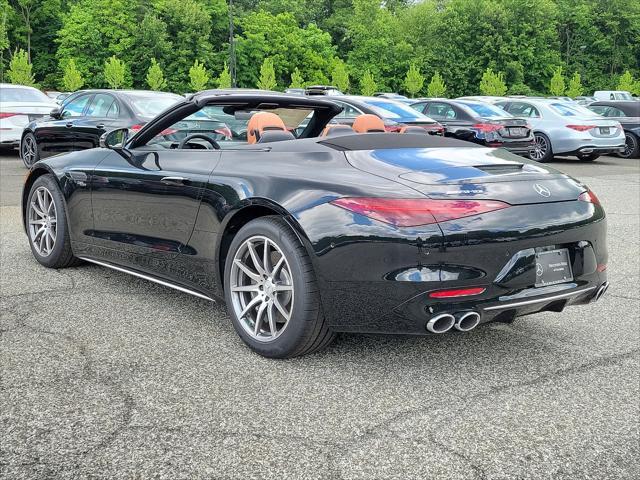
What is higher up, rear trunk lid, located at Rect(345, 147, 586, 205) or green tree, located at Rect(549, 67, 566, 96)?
rear trunk lid, located at Rect(345, 147, 586, 205)

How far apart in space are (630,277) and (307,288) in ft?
11.0

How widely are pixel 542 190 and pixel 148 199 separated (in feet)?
7.60

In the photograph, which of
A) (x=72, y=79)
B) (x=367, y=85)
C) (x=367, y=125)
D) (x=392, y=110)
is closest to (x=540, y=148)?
(x=392, y=110)

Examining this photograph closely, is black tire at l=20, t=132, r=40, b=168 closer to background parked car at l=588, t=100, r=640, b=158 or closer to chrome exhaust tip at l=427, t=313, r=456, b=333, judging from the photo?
chrome exhaust tip at l=427, t=313, r=456, b=333

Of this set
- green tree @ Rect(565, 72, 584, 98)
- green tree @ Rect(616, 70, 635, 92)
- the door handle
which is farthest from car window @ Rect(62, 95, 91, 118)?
green tree @ Rect(616, 70, 635, 92)

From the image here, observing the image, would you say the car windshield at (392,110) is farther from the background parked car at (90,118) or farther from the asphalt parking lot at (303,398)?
the asphalt parking lot at (303,398)

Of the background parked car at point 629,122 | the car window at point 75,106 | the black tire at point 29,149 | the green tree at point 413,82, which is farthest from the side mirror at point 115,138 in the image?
the green tree at point 413,82

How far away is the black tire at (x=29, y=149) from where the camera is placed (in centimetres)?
1307

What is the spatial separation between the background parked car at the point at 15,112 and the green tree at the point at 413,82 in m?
48.4

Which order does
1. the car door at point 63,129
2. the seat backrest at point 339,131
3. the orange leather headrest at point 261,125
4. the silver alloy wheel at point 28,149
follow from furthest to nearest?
the silver alloy wheel at point 28,149 < the car door at point 63,129 < the orange leather headrest at point 261,125 < the seat backrest at point 339,131

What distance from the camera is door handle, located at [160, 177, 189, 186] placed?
Result: 435cm

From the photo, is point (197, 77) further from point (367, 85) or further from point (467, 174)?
point (467, 174)

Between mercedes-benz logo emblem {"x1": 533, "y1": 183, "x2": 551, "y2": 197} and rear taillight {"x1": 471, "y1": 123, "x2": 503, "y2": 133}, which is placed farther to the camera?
rear taillight {"x1": 471, "y1": 123, "x2": 503, "y2": 133}

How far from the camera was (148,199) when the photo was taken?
15.1 feet
